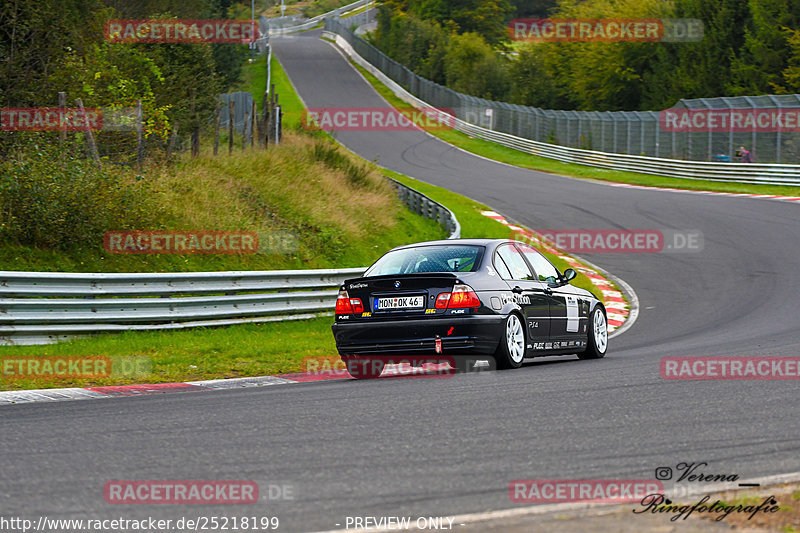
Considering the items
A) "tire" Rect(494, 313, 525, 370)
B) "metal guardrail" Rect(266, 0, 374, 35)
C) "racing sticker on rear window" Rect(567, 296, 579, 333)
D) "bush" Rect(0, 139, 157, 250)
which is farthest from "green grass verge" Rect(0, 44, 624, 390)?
"metal guardrail" Rect(266, 0, 374, 35)

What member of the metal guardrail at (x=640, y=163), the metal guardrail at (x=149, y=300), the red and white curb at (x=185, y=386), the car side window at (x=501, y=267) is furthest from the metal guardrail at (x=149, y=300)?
the metal guardrail at (x=640, y=163)

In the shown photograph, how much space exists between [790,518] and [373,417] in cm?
339

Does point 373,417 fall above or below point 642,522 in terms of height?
below

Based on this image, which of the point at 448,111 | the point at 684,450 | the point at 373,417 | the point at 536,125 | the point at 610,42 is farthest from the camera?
the point at 448,111

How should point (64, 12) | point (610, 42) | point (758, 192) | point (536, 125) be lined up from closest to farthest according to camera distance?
point (64, 12)
point (758, 192)
point (536, 125)
point (610, 42)

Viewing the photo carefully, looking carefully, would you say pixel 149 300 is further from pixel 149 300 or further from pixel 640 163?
pixel 640 163

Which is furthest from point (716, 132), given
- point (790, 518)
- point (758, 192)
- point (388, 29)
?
point (388, 29)

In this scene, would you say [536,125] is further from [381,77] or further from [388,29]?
[388,29]

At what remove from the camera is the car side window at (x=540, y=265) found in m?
11.9

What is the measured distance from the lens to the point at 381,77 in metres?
86.9

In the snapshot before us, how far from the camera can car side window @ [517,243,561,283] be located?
11891mm

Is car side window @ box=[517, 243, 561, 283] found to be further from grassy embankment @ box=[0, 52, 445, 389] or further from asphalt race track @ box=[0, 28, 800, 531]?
grassy embankment @ box=[0, 52, 445, 389]

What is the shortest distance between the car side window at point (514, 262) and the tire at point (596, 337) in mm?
1369

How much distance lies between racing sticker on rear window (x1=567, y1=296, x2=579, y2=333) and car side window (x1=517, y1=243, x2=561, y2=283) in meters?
0.31
